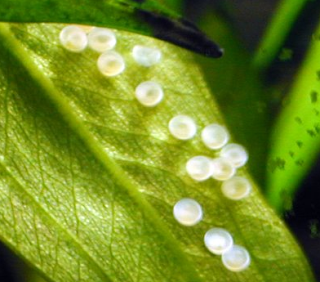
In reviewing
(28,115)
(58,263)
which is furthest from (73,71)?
(58,263)

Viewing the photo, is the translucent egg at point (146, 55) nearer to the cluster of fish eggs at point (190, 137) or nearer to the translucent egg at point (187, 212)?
the cluster of fish eggs at point (190, 137)

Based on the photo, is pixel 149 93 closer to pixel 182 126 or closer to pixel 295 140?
pixel 182 126

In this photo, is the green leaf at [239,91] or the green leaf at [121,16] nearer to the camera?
the green leaf at [121,16]

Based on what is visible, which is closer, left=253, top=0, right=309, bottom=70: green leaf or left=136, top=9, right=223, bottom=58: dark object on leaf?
left=136, top=9, right=223, bottom=58: dark object on leaf

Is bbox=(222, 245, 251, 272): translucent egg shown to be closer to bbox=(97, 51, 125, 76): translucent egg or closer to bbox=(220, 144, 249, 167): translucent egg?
bbox=(220, 144, 249, 167): translucent egg

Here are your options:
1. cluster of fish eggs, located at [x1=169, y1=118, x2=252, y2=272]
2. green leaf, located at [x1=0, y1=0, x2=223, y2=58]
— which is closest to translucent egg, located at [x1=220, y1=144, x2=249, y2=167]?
cluster of fish eggs, located at [x1=169, y1=118, x2=252, y2=272]

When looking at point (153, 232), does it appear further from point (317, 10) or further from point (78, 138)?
point (317, 10)

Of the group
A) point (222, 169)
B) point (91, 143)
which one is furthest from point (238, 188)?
point (91, 143)

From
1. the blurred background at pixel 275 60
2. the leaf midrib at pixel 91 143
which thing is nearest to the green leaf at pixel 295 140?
the blurred background at pixel 275 60
